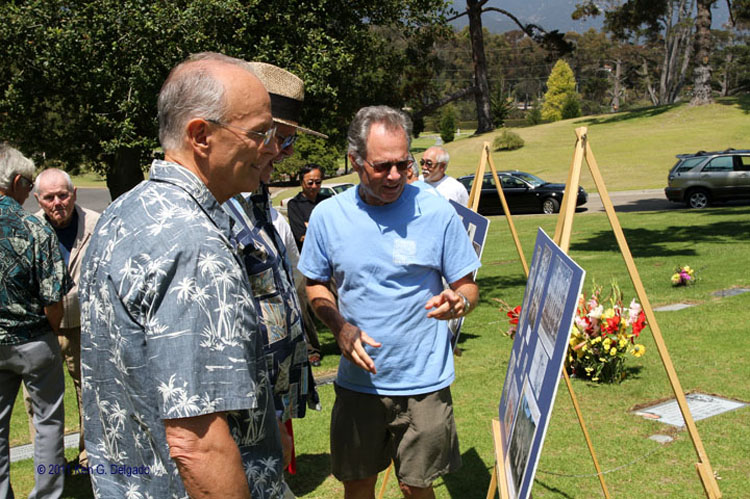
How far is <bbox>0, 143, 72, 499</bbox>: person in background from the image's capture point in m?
3.50

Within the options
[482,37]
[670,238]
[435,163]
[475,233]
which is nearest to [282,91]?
[475,233]

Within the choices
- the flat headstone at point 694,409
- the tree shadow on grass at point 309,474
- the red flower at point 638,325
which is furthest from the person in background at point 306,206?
the flat headstone at point 694,409

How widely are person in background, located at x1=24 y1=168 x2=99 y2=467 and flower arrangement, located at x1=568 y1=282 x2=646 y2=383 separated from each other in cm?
385

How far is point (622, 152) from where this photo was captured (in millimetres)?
38688

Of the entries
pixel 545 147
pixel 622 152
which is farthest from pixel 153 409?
pixel 545 147

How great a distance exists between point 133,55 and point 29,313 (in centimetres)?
415

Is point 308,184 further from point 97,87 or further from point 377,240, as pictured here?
point 377,240

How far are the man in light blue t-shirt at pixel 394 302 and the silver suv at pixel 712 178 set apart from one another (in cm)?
2125

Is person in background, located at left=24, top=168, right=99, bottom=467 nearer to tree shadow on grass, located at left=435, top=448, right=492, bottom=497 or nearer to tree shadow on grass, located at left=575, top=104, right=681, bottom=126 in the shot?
tree shadow on grass, located at left=435, top=448, right=492, bottom=497

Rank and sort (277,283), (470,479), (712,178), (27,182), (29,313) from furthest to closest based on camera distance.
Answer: (712,178), (470,479), (27,182), (29,313), (277,283)

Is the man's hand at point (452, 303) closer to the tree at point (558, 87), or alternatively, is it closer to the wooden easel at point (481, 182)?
the wooden easel at point (481, 182)

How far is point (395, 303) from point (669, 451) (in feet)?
8.71

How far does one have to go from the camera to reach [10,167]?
3650mm

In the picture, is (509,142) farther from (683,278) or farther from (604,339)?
(604,339)
